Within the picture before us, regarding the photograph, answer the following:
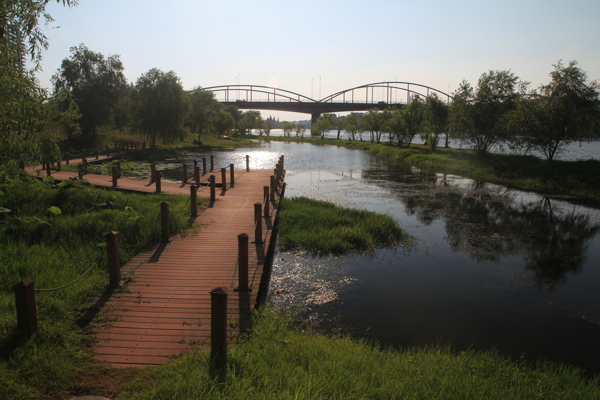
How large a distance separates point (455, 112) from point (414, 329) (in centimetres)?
3319

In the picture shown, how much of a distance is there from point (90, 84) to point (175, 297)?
4023 centimetres

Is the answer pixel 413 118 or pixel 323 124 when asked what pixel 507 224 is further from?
pixel 323 124

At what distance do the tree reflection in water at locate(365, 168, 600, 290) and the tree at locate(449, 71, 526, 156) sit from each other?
31.9 feet

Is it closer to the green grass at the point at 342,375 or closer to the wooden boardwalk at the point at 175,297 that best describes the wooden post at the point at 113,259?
the wooden boardwalk at the point at 175,297

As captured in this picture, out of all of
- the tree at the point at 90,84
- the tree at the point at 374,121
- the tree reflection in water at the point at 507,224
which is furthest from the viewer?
the tree at the point at 374,121

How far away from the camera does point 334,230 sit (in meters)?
13.0

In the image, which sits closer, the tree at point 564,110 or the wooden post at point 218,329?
the wooden post at point 218,329

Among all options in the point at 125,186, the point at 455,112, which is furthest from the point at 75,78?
the point at 455,112

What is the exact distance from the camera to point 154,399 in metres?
3.97

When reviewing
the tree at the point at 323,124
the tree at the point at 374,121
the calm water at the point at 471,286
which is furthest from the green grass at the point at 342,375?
the tree at the point at 323,124

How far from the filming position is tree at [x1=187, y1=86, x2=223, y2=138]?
6606cm

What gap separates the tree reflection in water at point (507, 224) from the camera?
11656 mm

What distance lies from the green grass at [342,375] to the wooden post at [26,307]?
163cm

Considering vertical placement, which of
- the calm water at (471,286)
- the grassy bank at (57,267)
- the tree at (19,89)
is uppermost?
the tree at (19,89)
